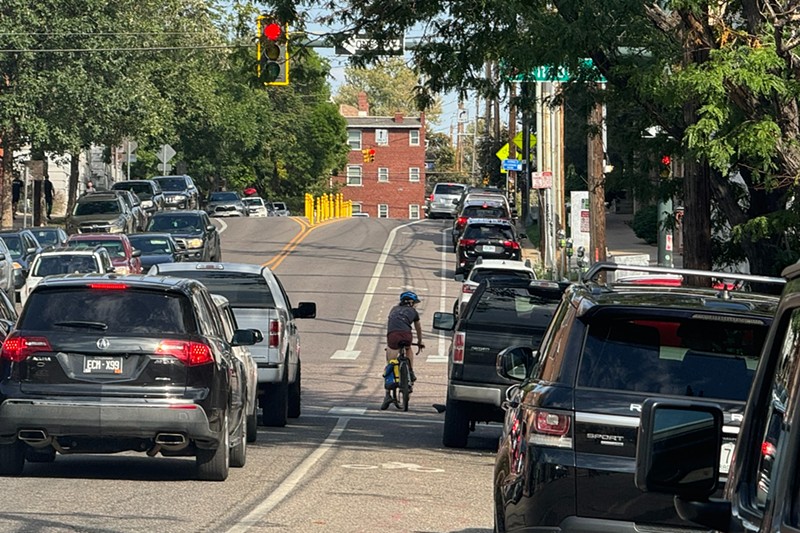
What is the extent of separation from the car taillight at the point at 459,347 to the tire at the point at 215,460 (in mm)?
4397

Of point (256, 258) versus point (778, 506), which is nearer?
point (778, 506)

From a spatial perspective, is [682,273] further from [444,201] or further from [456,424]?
[444,201]

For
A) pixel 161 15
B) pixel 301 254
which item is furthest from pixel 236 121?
pixel 301 254

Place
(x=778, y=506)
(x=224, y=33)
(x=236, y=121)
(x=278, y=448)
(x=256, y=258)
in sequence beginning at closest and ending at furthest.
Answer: (x=778, y=506)
(x=278, y=448)
(x=256, y=258)
(x=224, y=33)
(x=236, y=121)

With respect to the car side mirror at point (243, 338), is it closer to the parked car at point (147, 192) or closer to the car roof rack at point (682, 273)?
the car roof rack at point (682, 273)

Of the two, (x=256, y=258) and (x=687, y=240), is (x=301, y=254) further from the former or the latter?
(x=687, y=240)

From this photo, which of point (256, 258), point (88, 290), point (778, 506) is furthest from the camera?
point (256, 258)

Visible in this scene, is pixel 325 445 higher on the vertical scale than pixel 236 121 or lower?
lower

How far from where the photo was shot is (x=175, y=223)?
152 feet

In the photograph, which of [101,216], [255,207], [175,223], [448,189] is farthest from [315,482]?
[255,207]

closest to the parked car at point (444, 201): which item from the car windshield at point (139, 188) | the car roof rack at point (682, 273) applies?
the car windshield at point (139, 188)

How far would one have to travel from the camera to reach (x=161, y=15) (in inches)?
2680

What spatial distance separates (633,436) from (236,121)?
7917 cm

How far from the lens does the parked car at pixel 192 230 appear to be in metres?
44.0
